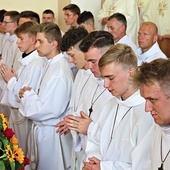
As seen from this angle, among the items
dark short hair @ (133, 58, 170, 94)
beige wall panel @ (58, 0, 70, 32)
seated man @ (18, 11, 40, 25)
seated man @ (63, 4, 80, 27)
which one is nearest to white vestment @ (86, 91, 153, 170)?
dark short hair @ (133, 58, 170, 94)

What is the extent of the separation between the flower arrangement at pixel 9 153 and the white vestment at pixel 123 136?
1.54ft

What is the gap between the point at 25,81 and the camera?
3793 millimetres

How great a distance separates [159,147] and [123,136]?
33 centimetres

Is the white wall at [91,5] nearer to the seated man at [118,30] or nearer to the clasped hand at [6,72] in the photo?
the seated man at [118,30]

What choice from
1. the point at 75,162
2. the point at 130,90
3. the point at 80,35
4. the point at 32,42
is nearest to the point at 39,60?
the point at 32,42

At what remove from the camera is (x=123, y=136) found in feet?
7.41

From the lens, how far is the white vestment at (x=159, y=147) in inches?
75.2

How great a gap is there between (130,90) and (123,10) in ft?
14.6

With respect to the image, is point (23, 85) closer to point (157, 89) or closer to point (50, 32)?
point (50, 32)

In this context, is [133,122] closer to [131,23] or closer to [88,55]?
[88,55]

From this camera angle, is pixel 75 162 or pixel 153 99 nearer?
Result: pixel 153 99

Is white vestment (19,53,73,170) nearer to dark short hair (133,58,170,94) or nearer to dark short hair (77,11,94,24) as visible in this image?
dark short hair (133,58,170,94)

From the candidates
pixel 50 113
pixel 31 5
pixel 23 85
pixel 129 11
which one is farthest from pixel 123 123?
pixel 31 5

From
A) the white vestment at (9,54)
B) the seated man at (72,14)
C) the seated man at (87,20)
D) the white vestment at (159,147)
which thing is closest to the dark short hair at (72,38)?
the white vestment at (159,147)
